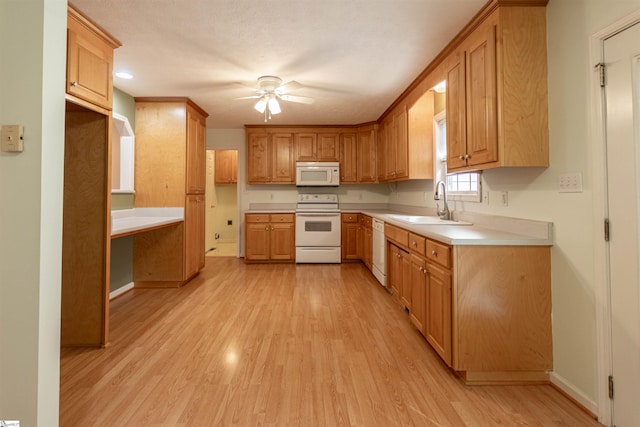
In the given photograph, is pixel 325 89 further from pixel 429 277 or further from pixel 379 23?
pixel 429 277

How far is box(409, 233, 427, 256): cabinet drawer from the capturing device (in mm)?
2373

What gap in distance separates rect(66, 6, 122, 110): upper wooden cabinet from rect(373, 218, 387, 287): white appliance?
117 inches

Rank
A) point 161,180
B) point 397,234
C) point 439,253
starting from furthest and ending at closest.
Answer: point 161,180 < point 397,234 < point 439,253

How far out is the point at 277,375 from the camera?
6.39 feet

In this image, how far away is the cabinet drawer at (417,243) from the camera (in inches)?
93.4

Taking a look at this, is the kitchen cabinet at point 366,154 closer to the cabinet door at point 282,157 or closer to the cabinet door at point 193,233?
the cabinet door at point 282,157

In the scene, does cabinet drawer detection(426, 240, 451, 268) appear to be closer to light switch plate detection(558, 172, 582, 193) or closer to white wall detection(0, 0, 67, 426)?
light switch plate detection(558, 172, 582, 193)

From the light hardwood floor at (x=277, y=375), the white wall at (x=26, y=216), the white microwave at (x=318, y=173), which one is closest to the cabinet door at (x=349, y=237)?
the white microwave at (x=318, y=173)

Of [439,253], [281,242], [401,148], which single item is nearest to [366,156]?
[401,148]

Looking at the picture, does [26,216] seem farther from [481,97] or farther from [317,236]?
[317,236]

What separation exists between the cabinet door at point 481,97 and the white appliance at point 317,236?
314 centimetres

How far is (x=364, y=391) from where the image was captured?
5.85 ft

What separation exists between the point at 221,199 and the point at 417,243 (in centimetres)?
606

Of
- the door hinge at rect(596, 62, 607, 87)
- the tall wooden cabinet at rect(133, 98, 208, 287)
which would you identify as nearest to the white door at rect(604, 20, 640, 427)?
the door hinge at rect(596, 62, 607, 87)
